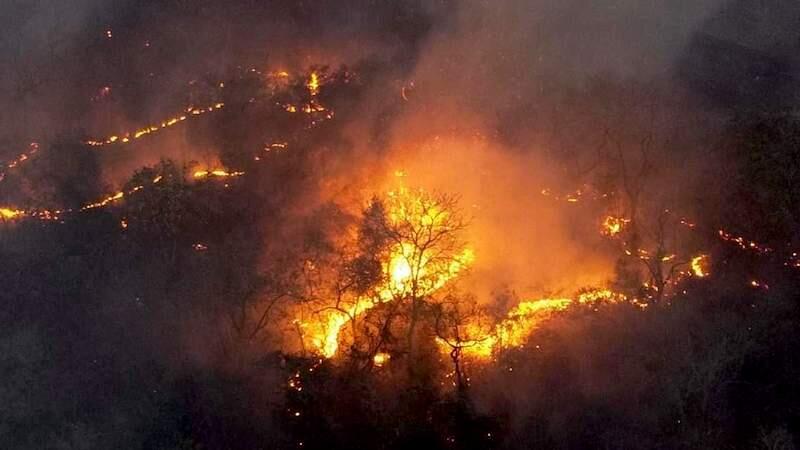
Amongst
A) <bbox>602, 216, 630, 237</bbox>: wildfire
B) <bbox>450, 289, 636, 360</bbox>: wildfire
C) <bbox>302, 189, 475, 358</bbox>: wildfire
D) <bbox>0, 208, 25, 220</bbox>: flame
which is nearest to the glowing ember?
<bbox>302, 189, 475, 358</bbox>: wildfire

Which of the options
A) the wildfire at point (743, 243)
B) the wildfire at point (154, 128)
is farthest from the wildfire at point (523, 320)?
the wildfire at point (154, 128)

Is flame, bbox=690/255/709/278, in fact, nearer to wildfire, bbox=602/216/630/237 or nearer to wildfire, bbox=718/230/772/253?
wildfire, bbox=718/230/772/253

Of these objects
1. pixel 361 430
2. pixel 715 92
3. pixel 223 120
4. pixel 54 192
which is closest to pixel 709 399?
pixel 361 430

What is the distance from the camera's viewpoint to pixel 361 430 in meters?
26.2

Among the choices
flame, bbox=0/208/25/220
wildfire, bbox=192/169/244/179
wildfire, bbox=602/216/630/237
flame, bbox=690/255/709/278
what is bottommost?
flame, bbox=690/255/709/278

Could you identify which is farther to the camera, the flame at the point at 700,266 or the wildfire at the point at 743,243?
the flame at the point at 700,266

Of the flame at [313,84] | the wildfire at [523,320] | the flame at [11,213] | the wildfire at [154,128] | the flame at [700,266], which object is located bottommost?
the wildfire at [523,320]

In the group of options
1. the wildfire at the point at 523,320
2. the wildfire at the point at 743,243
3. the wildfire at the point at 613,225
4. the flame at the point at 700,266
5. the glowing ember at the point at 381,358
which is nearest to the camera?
the glowing ember at the point at 381,358

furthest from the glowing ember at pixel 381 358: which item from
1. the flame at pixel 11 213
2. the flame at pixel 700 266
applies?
the flame at pixel 11 213

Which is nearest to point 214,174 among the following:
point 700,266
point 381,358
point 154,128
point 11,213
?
point 154,128

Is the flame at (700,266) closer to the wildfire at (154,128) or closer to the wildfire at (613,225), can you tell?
the wildfire at (613,225)

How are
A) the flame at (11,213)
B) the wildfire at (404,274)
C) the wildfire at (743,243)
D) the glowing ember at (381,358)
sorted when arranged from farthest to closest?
the flame at (11,213) < the wildfire at (743,243) < the wildfire at (404,274) < the glowing ember at (381,358)

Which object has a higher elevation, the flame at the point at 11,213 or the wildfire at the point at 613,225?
the flame at the point at 11,213

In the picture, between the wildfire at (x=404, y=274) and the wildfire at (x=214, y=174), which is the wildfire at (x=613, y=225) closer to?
the wildfire at (x=404, y=274)
